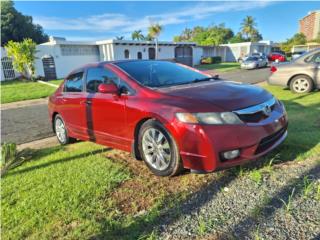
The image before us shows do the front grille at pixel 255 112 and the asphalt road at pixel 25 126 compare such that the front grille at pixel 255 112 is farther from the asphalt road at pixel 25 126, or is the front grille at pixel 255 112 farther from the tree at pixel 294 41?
the tree at pixel 294 41

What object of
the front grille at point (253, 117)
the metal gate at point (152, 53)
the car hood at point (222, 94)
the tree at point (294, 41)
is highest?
the tree at point (294, 41)

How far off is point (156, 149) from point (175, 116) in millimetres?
592

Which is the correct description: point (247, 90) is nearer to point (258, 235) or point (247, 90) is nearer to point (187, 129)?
point (187, 129)

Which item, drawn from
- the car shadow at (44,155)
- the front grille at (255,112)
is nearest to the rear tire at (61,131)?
the car shadow at (44,155)

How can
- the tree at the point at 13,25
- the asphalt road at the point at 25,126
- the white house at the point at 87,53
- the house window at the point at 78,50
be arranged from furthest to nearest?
1. the tree at the point at 13,25
2. the house window at the point at 78,50
3. the white house at the point at 87,53
4. the asphalt road at the point at 25,126

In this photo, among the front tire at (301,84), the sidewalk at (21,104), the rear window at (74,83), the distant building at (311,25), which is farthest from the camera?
the distant building at (311,25)

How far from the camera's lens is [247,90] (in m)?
3.57

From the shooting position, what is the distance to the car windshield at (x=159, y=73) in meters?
3.94

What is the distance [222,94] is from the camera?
131 inches

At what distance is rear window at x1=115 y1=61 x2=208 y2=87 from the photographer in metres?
3.94

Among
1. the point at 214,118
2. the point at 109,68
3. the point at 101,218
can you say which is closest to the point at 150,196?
the point at 101,218

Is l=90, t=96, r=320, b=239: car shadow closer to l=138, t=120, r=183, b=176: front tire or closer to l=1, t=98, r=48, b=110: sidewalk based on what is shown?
l=138, t=120, r=183, b=176: front tire

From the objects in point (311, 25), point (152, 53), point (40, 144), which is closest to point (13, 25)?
point (152, 53)

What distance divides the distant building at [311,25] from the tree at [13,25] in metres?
63.4
